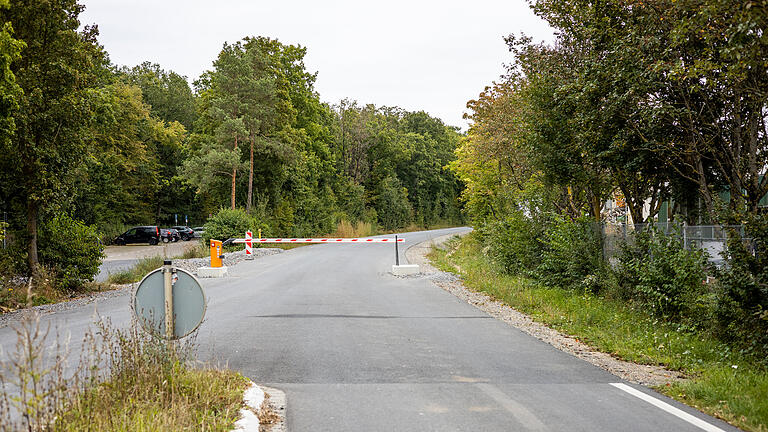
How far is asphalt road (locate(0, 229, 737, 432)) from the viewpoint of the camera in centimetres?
515

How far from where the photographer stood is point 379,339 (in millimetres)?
8836

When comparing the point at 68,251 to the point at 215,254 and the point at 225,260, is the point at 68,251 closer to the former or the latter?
the point at 215,254

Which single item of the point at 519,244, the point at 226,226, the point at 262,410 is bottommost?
the point at 262,410

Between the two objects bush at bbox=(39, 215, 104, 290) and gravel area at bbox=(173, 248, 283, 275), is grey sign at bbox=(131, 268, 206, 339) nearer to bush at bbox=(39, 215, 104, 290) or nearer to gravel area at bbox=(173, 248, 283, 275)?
bush at bbox=(39, 215, 104, 290)

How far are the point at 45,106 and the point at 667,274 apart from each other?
1383 centimetres

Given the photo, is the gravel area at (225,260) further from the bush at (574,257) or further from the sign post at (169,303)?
the sign post at (169,303)

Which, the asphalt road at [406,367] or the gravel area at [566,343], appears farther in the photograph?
the gravel area at [566,343]

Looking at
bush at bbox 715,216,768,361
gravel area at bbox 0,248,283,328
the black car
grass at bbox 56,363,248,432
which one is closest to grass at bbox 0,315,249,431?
grass at bbox 56,363,248,432

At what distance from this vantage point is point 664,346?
820 centimetres

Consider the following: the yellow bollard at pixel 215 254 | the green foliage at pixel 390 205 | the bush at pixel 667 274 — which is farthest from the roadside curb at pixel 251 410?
the green foliage at pixel 390 205

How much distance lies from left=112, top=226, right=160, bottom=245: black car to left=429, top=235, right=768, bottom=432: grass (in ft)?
119

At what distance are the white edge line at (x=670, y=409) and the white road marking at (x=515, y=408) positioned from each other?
1374 millimetres

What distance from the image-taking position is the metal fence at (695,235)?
8.53 m

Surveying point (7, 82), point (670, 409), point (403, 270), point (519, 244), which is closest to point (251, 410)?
point (670, 409)
